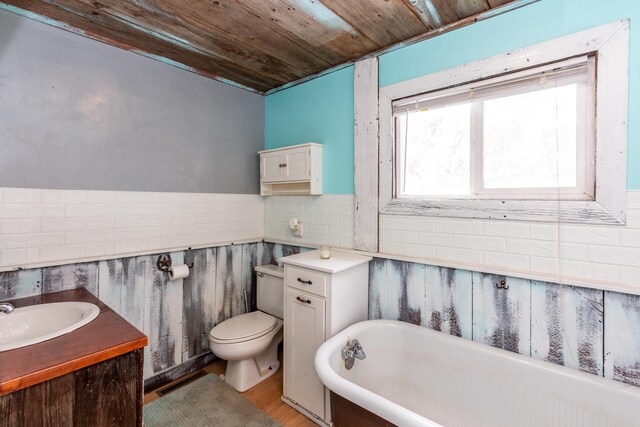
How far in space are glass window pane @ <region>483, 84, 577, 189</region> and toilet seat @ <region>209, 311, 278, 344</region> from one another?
1.79 m

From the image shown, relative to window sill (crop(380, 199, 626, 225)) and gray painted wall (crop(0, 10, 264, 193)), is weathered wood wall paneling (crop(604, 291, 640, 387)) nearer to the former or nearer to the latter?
window sill (crop(380, 199, 626, 225))

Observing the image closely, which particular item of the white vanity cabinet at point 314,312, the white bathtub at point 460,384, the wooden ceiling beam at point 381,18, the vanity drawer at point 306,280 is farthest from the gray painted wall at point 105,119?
the white bathtub at point 460,384

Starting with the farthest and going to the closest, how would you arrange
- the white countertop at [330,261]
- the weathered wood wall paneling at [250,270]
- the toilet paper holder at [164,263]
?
1. the weathered wood wall paneling at [250,270]
2. the toilet paper holder at [164,263]
3. the white countertop at [330,261]

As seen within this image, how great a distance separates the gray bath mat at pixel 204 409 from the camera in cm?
181

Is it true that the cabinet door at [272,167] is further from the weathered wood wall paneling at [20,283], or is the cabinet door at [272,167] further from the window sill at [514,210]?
the weathered wood wall paneling at [20,283]

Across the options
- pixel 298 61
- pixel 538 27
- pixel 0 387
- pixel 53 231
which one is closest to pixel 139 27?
pixel 298 61

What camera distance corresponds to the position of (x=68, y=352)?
1.09 m

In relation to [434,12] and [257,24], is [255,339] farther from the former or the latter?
[434,12]

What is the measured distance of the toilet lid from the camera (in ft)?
6.83

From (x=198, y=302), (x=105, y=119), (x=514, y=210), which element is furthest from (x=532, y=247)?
(x=105, y=119)

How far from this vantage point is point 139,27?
1780 mm

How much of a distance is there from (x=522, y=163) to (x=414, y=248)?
768 millimetres

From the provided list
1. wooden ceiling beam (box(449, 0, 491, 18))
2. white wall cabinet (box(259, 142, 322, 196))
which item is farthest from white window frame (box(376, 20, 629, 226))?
white wall cabinet (box(259, 142, 322, 196))

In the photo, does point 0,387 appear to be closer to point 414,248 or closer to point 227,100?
point 414,248
